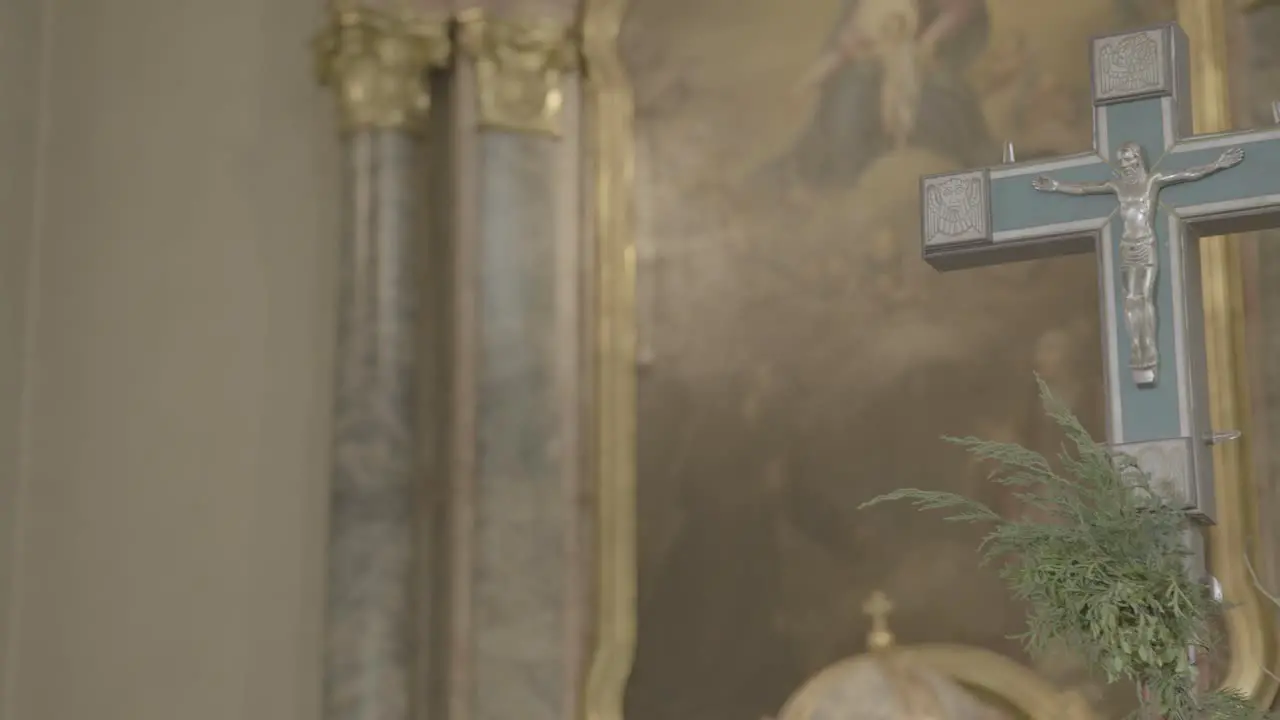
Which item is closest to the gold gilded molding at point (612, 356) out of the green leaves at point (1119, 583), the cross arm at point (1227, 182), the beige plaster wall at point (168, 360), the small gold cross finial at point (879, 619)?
the small gold cross finial at point (879, 619)

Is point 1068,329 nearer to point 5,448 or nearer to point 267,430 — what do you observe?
point 267,430

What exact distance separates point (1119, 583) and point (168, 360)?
370cm

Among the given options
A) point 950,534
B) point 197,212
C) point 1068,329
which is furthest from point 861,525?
point 197,212

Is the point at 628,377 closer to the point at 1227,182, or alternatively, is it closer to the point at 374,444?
the point at 374,444

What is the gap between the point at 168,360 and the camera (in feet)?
21.5

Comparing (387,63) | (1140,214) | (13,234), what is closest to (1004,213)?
(1140,214)

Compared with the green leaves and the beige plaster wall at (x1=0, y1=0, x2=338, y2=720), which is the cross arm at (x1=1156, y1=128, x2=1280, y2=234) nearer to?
the green leaves

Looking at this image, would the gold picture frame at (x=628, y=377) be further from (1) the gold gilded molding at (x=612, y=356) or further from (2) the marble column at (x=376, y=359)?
(2) the marble column at (x=376, y=359)

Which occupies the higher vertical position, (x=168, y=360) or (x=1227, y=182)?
(x=1227, y=182)

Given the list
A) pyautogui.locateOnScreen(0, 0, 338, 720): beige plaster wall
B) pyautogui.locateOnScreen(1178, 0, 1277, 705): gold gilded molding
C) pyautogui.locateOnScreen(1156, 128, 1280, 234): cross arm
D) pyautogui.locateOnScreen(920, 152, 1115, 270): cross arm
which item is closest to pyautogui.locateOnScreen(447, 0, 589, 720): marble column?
pyautogui.locateOnScreen(0, 0, 338, 720): beige plaster wall

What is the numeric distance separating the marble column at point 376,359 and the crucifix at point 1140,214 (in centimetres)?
201

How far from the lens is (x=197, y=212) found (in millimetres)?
6637

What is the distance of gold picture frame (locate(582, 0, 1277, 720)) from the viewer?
5.16 metres

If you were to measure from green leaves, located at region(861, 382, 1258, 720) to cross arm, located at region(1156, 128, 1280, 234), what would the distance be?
68cm
